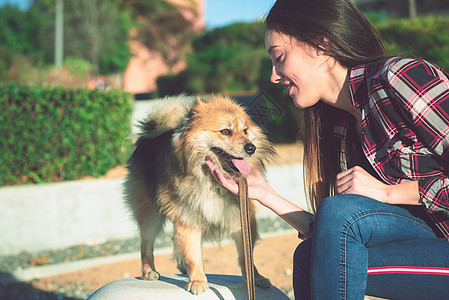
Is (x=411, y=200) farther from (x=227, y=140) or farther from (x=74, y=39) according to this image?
(x=74, y=39)

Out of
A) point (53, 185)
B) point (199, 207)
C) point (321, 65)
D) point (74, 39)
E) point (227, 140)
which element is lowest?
point (53, 185)

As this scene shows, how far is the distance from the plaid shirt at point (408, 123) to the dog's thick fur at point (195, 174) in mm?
908

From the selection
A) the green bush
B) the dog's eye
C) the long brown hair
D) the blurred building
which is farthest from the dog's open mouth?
the blurred building

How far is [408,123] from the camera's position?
66.3 inches

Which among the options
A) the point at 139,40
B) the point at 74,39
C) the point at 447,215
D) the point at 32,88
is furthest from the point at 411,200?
the point at 139,40

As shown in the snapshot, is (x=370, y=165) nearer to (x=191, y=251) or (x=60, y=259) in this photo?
(x=191, y=251)

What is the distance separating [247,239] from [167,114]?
4.24ft

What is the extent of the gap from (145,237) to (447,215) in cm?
191

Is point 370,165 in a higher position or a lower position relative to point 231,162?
higher

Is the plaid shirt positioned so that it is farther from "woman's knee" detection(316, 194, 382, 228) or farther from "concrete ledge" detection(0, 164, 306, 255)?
"concrete ledge" detection(0, 164, 306, 255)

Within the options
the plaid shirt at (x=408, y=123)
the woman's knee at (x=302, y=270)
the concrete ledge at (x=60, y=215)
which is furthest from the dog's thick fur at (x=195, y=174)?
the concrete ledge at (x=60, y=215)

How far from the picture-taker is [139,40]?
91.3 feet

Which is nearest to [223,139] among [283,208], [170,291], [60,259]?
[283,208]

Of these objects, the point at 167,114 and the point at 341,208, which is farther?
the point at 167,114
